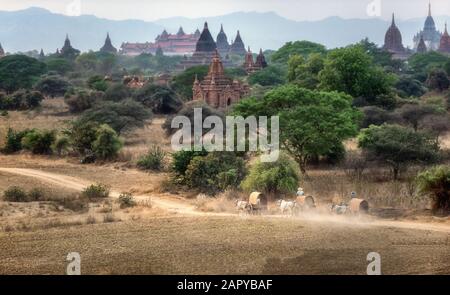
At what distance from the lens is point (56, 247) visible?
45.3 ft

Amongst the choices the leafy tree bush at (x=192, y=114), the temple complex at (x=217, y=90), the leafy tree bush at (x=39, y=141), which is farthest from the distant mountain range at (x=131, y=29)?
the leafy tree bush at (x=39, y=141)

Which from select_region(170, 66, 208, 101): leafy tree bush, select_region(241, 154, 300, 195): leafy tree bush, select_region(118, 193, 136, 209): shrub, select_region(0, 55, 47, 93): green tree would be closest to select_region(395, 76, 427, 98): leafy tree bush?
select_region(170, 66, 208, 101): leafy tree bush

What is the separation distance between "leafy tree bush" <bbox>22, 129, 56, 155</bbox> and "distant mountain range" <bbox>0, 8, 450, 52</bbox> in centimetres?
5470

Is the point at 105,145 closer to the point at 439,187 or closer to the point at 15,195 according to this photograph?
the point at 15,195

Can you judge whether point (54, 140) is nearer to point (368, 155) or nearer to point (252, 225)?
point (368, 155)

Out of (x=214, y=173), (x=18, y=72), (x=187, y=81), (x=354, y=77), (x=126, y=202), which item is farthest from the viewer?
(x=18, y=72)

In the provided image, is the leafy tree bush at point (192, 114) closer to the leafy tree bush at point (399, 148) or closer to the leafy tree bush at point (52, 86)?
the leafy tree bush at point (399, 148)

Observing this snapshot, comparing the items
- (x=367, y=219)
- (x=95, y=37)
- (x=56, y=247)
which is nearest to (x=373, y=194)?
(x=367, y=219)

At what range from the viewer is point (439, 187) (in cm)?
1698

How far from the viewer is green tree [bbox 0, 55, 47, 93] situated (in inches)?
2450

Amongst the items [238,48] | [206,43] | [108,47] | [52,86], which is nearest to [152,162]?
[52,86]

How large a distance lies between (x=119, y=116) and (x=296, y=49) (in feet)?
147

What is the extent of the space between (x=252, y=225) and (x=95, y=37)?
101898 mm
